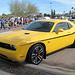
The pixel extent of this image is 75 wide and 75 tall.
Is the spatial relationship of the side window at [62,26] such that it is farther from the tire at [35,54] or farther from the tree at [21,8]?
the tree at [21,8]

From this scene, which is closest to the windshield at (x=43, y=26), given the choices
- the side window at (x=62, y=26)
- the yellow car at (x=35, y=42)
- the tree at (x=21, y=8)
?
the yellow car at (x=35, y=42)

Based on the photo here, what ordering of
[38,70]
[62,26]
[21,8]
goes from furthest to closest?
[21,8] < [62,26] < [38,70]

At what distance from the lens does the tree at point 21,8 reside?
50.1m

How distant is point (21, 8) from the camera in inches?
2069

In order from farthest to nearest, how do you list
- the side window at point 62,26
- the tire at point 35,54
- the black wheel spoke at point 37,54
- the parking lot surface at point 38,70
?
the side window at point 62,26 < the black wheel spoke at point 37,54 < the tire at point 35,54 < the parking lot surface at point 38,70

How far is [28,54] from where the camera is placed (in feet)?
11.1

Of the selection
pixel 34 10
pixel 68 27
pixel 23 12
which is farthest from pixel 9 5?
pixel 68 27

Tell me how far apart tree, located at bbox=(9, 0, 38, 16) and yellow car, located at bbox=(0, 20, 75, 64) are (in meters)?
48.4

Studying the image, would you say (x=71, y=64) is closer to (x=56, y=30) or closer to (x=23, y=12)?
(x=56, y=30)

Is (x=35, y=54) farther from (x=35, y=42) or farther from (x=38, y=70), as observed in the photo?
(x=38, y=70)

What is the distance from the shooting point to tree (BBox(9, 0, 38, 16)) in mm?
50125

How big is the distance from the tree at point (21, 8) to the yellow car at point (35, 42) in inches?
1904

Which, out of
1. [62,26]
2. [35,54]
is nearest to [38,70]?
[35,54]

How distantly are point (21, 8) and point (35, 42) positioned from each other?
51469 mm
